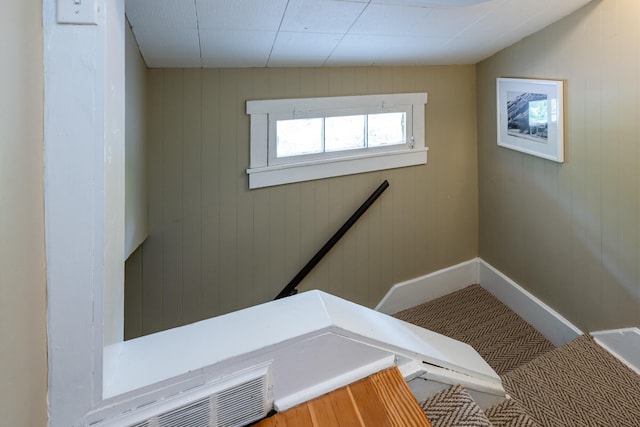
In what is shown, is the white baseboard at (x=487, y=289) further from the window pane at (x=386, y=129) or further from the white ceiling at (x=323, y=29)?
the white ceiling at (x=323, y=29)

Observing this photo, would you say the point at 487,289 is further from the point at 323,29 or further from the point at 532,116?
the point at 323,29

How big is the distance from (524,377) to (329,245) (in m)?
1.19

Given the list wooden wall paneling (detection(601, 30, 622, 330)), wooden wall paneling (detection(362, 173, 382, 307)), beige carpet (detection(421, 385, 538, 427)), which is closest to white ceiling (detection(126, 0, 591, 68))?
wooden wall paneling (detection(601, 30, 622, 330))

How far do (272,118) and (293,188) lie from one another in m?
0.41

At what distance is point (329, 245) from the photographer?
243cm

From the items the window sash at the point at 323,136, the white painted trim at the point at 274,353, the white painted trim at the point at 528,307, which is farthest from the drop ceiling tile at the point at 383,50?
Answer: the white painted trim at the point at 528,307

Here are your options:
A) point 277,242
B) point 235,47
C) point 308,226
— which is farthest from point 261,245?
point 235,47

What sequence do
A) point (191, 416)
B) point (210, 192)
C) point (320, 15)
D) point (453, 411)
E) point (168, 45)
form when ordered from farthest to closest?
point (210, 192) < point (168, 45) < point (320, 15) < point (453, 411) < point (191, 416)

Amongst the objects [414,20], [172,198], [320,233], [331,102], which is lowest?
[320,233]

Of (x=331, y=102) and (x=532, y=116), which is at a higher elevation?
(x=331, y=102)

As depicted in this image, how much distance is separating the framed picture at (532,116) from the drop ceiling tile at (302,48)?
1.14m

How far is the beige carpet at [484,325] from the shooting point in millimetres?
2316

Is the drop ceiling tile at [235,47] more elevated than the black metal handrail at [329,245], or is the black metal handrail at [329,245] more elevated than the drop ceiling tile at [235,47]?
the drop ceiling tile at [235,47]

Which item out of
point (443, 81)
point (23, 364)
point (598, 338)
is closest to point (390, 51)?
point (443, 81)
